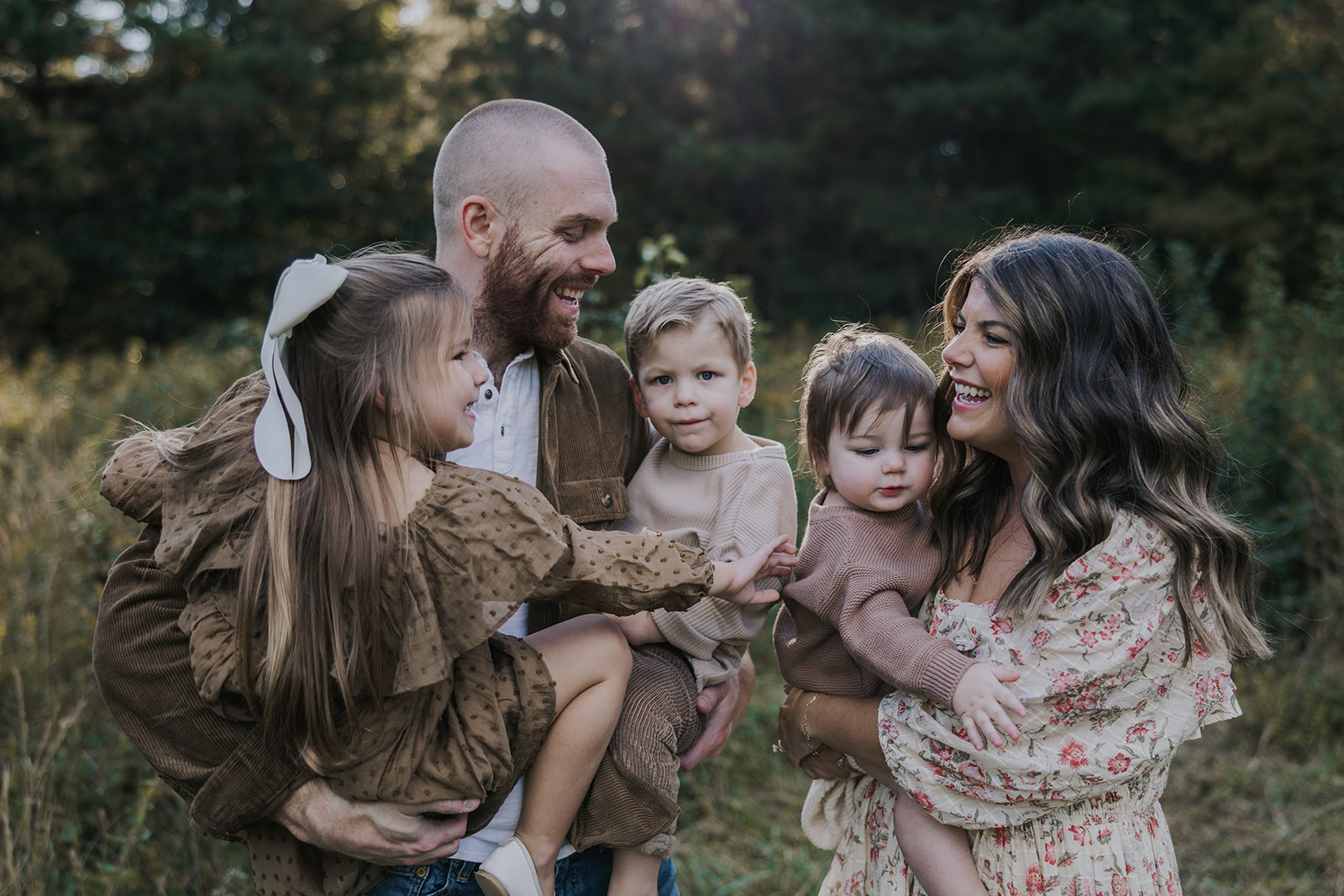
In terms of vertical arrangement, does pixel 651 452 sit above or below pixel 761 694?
above

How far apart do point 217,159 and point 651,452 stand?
1920cm

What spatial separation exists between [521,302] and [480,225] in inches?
9.6

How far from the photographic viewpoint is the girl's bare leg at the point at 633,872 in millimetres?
2225

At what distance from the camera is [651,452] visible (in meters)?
2.64

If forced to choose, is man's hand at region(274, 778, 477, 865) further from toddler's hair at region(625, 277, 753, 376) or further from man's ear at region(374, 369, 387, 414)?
toddler's hair at region(625, 277, 753, 376)

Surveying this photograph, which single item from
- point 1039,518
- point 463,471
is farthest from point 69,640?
point 1039,518

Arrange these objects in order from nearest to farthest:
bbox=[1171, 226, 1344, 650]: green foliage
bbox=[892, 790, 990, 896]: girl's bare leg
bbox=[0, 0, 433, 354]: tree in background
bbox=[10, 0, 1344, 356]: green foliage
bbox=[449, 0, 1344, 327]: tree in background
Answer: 1. bbox=[892, 790, 990, 896]: girl's bare leg
2. bbox=[1171, 226, 1344, 650]: green foliage
3. bbox=[449, 0, 1344, 327]: tree in background
4. bbox=[10, 0, 1344, 356]: green foliage
5. bbox=[0, 0, 433, 354]: tree in background

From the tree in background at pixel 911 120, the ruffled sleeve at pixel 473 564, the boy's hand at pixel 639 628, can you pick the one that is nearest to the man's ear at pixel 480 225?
the ruffled sleeve at pixel 473 564

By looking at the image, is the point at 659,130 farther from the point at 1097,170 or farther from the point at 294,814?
the point at 294,814

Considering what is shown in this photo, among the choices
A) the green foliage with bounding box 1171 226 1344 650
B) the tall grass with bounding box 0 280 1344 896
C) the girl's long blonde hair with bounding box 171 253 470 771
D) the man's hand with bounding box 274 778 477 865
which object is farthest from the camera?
the green foliage with bounding box 1171 226 1344 650

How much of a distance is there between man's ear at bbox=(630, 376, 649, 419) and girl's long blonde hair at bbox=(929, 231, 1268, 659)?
864 mm

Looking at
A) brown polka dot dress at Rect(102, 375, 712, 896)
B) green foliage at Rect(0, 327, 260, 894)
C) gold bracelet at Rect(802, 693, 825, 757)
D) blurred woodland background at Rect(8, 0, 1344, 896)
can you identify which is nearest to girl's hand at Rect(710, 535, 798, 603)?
brown polka dot dress at Rect(102, 375, 712, 896)

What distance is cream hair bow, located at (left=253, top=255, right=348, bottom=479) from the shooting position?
1.73m

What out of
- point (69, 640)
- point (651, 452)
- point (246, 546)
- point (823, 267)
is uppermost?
point (246, 546)
